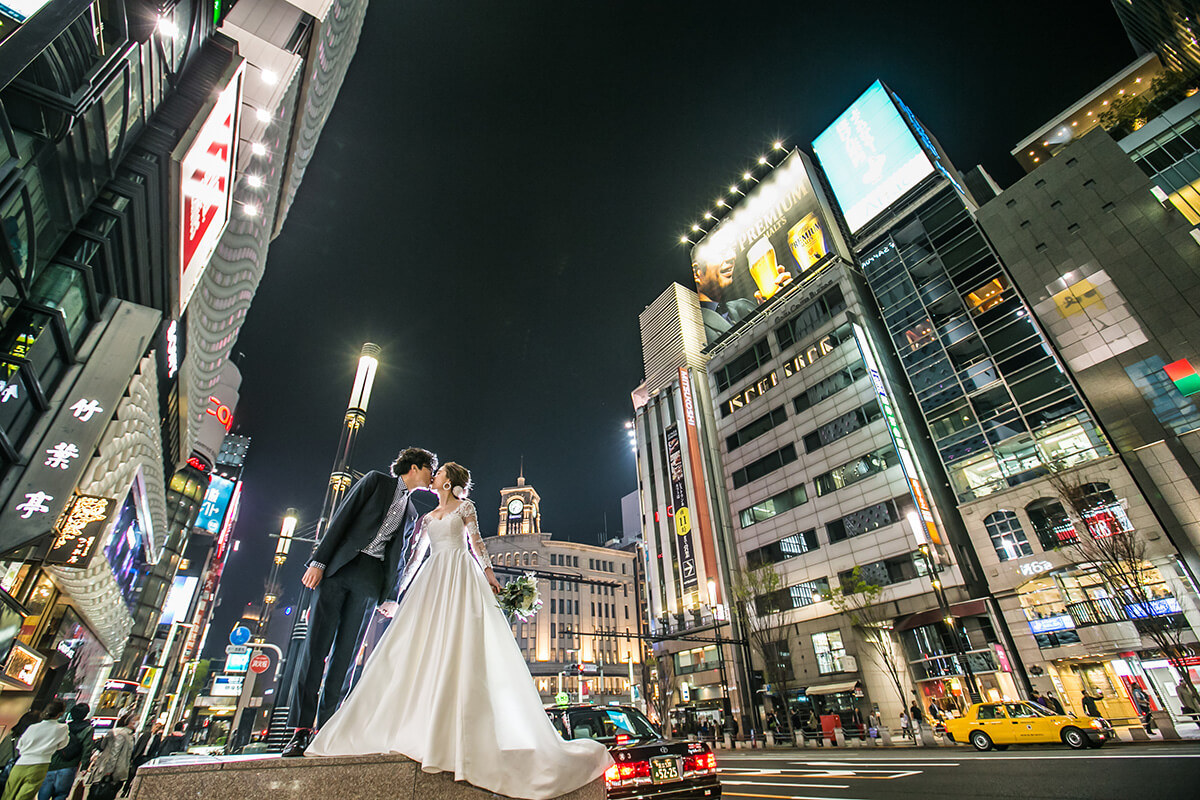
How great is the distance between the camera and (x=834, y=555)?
29312mm

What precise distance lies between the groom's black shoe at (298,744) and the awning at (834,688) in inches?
1172

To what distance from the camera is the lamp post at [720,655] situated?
31.9 meters

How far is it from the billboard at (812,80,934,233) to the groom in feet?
142

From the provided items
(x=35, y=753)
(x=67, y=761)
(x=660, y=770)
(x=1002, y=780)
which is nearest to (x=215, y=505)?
(x=67, y=761)

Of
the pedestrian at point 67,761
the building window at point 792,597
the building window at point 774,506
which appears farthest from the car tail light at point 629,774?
the building window at point 774,506

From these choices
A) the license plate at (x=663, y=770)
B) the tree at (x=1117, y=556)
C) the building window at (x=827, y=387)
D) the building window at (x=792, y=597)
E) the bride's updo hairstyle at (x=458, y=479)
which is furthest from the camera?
the building window at (x=827, y=387)

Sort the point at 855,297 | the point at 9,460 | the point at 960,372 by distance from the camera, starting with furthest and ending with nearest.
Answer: the point at 855,297 < the point at 960,372 < the point at 9,460

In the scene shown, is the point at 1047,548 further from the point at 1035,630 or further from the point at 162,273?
the point at 162,273

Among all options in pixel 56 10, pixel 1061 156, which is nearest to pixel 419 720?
pixel 56 10

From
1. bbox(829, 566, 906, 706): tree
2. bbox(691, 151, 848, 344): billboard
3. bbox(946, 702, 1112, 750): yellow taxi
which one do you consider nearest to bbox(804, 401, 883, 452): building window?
bbox(829, 566, 906, 706): tree

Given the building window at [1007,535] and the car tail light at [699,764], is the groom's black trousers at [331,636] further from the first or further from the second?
the building window at [1007,535]

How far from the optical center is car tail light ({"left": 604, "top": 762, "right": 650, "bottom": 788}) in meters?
5.51

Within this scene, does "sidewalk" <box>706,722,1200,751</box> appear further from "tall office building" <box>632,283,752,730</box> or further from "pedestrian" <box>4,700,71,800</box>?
"pedestrian" <box>4,700,71,800</box>

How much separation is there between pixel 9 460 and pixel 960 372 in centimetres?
3654
